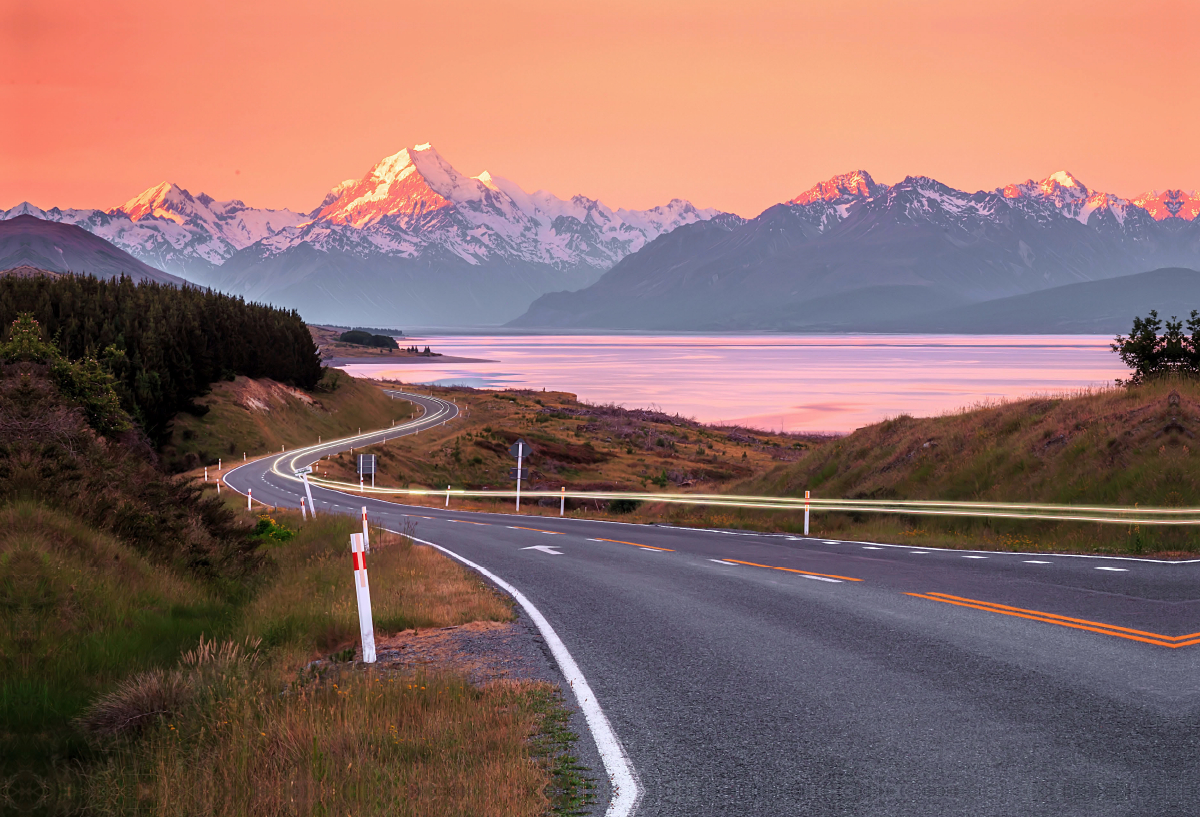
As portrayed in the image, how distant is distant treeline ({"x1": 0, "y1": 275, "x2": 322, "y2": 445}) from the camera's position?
66.4 m

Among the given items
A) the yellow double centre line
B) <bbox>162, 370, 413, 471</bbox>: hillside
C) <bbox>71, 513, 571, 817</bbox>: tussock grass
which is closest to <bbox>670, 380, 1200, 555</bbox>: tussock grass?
the yellow double centre line

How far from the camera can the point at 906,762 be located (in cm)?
596

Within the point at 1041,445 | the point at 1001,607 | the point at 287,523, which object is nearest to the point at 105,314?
the point at 287,523

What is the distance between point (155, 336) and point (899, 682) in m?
72.7

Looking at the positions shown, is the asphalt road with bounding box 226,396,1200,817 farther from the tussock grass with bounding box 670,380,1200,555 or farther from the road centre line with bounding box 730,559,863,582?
the tussock grass with bounding box 670,380,1200,555

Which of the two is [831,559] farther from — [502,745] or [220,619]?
[502,745]

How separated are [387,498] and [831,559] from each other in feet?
118

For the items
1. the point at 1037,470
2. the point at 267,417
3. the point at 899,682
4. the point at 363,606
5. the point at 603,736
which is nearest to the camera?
the point at 603,736

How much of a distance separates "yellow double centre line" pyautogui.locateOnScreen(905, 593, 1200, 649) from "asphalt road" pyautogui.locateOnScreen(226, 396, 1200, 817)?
41 millimetres

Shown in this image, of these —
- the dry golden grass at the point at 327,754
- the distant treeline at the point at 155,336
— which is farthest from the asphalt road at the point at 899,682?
the distant treeline at the point at 155,336

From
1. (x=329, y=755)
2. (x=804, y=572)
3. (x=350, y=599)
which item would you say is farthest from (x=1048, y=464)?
(x=329, y=755)

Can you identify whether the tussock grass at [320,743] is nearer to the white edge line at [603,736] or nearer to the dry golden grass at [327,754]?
the dry golden grass at [327,754]

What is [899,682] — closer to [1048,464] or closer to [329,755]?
[329,755]

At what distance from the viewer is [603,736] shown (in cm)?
668
